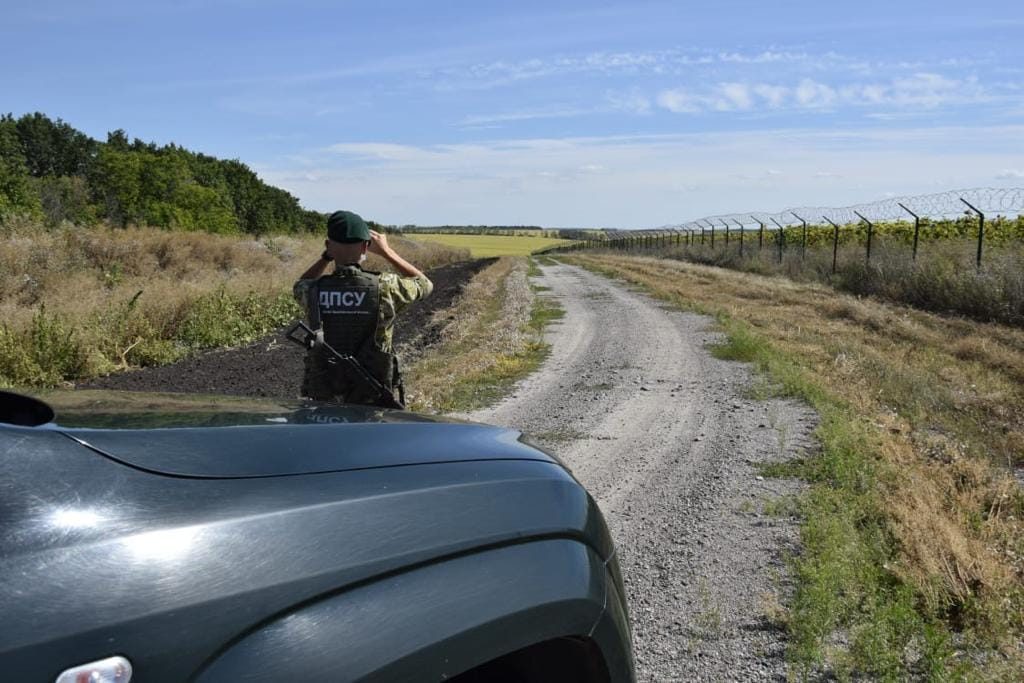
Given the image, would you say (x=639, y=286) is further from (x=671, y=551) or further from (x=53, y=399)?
(x=53, y=399)

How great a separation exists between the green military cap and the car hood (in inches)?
103

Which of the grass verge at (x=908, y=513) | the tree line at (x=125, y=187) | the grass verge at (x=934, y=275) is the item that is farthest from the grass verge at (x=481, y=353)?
the tree line at (x=125, y=187)

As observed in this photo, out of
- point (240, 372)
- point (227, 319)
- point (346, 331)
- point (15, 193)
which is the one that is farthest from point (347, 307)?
point (15, 193)

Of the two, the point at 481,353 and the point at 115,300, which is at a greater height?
the point at 115,300

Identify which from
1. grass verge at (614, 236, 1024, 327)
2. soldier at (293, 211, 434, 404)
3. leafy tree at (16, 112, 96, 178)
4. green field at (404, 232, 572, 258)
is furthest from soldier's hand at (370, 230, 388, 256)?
green field at (404, 232, 572, 258)

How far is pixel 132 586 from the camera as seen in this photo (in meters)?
1.23

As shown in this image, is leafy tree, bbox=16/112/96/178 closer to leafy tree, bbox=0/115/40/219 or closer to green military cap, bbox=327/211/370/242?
leafy tree, bbox=0/115/40/219

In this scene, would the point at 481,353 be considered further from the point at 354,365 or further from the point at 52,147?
the point at 52,147

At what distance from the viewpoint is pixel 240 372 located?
43.6ft

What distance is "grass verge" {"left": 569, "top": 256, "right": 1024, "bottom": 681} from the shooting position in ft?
12.8

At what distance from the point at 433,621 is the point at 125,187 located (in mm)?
49496

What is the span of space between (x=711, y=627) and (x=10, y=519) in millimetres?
3531

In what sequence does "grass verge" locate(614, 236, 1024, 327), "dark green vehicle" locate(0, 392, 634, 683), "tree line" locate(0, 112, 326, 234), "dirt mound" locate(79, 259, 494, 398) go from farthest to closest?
"tree line" locate(0, 112, 326, 234)
"grass verge" locate(614, 236, 1024, 327)
"dirt mound" locate(79, 259, 494, 398)
"dark green vehicle" locate(0, 392, 634, 683)

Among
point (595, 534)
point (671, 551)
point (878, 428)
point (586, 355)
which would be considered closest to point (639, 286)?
point (586, 355)
